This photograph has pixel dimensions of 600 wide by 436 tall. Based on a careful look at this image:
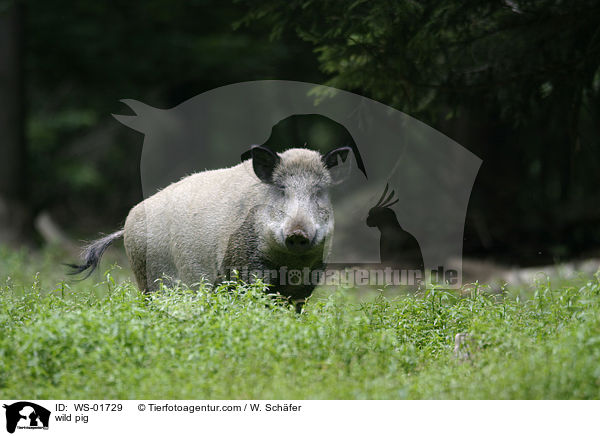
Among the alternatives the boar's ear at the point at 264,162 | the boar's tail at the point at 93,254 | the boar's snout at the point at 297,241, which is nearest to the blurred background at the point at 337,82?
the boar's ear at the point at 264,162

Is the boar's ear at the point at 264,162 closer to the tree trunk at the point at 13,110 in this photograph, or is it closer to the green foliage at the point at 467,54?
the green foliage at the point at 467,54

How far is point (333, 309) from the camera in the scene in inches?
218

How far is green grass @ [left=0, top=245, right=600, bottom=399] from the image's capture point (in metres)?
4.39

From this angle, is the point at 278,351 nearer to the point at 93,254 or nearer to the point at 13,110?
the point at 93,254

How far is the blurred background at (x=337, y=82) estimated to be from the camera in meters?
7.33

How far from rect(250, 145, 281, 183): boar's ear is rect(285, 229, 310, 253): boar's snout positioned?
825mm

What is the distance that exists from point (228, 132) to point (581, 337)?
60.5 feet

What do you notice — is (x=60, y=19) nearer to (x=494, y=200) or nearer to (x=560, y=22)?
(x=494, y=200)

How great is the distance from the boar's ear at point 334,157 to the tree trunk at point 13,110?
1009cm

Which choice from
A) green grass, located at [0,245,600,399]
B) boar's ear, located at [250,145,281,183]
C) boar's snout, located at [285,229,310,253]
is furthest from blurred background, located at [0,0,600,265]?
green grass, located at [0,245,600,399]

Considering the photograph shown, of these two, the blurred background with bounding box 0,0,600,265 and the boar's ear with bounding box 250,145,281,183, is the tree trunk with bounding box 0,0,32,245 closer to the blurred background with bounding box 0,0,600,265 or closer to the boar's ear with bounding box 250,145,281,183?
the blurred background with bounding box 0,0,600,265

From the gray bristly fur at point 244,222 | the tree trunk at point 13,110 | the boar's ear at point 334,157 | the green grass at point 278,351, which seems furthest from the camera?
the tree trunk at point 13,110

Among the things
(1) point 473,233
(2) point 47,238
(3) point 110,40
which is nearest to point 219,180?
(1) point 473,233

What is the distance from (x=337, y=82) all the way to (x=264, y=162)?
209 cm
